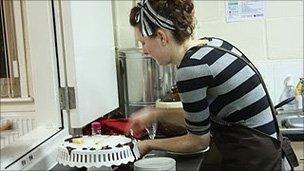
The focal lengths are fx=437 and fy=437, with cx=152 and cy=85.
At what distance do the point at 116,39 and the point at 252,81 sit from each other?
4.03ft

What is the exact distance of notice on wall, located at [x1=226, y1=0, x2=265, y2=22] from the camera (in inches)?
91.5

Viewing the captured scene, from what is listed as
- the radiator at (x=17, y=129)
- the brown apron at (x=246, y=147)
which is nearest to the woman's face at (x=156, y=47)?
the brown apron at (x=246, y=147)

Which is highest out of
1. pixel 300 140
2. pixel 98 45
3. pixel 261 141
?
pixel 98 45

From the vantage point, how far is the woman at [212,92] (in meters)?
1.31

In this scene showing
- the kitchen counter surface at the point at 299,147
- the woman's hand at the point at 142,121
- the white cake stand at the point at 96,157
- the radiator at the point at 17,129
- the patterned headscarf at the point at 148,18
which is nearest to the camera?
the white cake stand at the point at 96,157

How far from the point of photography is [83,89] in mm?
1792

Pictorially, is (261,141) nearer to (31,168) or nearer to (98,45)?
(31,168)

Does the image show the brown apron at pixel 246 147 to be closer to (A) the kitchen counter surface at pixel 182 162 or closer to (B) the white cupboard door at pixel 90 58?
(A) the kitchen counter surface at pixel 182 162

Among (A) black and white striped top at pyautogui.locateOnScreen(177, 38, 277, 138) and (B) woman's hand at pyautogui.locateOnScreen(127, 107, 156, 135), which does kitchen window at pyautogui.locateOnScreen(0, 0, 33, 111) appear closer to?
(B) woman's hand at pyautogui.locateOnScreen(127, 107, 156, 135)

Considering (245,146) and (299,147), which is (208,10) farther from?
(245,146)

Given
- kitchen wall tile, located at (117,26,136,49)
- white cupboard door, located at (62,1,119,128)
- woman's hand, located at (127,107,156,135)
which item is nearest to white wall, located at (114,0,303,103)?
kitchen wall tile, located at (117,26,136,49)

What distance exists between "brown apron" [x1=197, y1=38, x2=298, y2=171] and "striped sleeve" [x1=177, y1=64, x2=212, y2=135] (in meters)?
0.09

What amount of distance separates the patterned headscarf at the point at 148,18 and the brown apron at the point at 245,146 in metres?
0.18

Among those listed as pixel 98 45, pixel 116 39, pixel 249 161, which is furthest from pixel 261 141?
pixel 116 39
